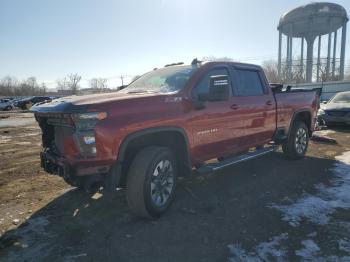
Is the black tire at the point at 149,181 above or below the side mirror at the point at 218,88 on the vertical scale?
below

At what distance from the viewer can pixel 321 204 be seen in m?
4.56

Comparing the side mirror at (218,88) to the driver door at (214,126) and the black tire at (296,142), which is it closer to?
the driver door at (214,126)

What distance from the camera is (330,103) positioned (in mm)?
13438

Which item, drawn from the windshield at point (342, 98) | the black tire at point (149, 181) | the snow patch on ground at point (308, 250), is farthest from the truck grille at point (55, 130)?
the windshield at point (342, 98)

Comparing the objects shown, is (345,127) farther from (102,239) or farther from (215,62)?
(102,239)

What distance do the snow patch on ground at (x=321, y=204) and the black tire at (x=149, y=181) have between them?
1.58 metres

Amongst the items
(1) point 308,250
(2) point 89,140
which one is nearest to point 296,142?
(1) point 308,250

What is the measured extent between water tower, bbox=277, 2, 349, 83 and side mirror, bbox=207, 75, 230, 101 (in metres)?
39.1

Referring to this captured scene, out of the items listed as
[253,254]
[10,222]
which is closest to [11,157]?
[10,222]

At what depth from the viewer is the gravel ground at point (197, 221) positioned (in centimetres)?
333

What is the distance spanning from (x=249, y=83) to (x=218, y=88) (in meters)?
1.80

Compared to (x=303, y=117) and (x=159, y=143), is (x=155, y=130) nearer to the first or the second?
(x=159, y=143)

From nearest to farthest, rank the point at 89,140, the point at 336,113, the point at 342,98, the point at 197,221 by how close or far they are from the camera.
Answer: the point at 89,140
the point at 197,221
the point at 336,113
the point at 342,98

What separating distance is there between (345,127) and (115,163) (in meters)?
11.5
